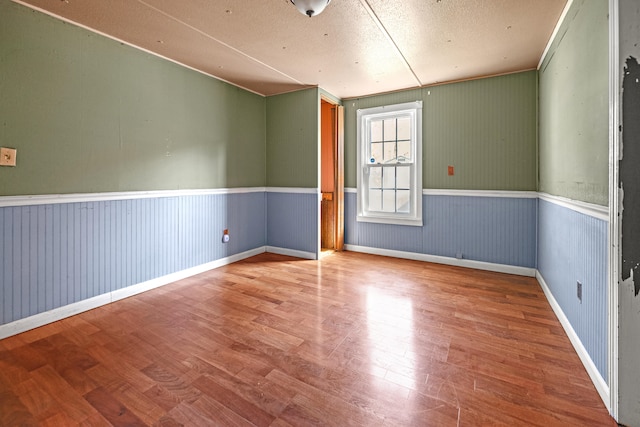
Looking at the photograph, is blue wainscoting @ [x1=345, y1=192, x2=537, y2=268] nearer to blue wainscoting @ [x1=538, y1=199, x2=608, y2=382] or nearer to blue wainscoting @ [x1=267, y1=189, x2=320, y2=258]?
blue wainscoting @ [x1=538, y1=199, x2=608, y2=382]

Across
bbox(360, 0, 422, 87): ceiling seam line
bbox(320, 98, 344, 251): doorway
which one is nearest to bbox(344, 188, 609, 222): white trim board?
bbox(320, 98, 344, 251): doorway

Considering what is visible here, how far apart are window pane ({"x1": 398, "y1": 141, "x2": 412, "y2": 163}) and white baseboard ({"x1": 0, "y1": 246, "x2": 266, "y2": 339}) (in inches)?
118

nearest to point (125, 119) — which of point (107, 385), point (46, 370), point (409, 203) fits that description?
point (46, 370)

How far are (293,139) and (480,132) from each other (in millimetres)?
2592

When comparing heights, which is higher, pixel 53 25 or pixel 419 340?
pixel 53 25

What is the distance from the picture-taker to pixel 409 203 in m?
4.68

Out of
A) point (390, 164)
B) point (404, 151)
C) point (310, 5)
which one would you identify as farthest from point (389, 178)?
point (310, 5)

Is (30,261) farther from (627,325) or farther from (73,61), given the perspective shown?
(627,325)

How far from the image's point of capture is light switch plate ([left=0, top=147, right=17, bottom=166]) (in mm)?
2289

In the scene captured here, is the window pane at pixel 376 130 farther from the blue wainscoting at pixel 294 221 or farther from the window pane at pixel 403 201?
the blue wainscoting at pixel 294 221

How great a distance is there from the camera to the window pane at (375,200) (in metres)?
4.95

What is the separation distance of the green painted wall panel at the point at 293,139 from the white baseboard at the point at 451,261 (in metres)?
1.36

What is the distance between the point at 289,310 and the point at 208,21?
2.60 meters

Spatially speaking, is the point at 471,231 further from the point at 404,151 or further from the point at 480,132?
the point at 404,151
